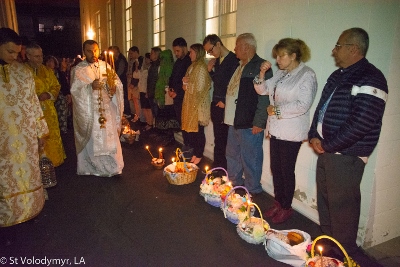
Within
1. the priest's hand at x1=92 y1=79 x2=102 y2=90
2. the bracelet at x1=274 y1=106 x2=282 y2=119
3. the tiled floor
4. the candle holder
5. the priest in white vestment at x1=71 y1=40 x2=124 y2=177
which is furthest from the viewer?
the candle holder

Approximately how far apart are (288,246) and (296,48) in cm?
187

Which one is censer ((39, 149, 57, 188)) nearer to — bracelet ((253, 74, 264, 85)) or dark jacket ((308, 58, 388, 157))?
bracelet ((253, 74, 264, 85))

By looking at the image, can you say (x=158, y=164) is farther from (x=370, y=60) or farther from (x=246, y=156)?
(x=370, y=60)

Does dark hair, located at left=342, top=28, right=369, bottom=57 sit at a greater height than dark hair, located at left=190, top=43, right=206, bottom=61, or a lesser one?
lesser

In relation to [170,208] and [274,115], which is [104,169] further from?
[274,115]

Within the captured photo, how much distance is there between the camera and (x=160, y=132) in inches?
276

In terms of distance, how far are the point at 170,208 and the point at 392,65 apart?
2.73 meters

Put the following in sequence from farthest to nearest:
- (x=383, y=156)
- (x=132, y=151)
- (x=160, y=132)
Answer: (x=160, y=132), (x=132, y=151), (x=383, y=156)

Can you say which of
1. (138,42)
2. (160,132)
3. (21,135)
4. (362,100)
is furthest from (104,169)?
(138,42)

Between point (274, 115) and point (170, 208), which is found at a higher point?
point (274, 115)

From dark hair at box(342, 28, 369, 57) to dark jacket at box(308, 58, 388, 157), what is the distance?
0.09 metres

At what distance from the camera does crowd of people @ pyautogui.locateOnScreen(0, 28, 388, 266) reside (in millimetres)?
2490

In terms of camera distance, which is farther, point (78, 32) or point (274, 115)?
point (78, 32)

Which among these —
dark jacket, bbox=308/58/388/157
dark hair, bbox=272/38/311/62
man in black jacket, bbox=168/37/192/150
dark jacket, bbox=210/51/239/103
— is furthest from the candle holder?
dark jacket, bbox=308/58/388/157
